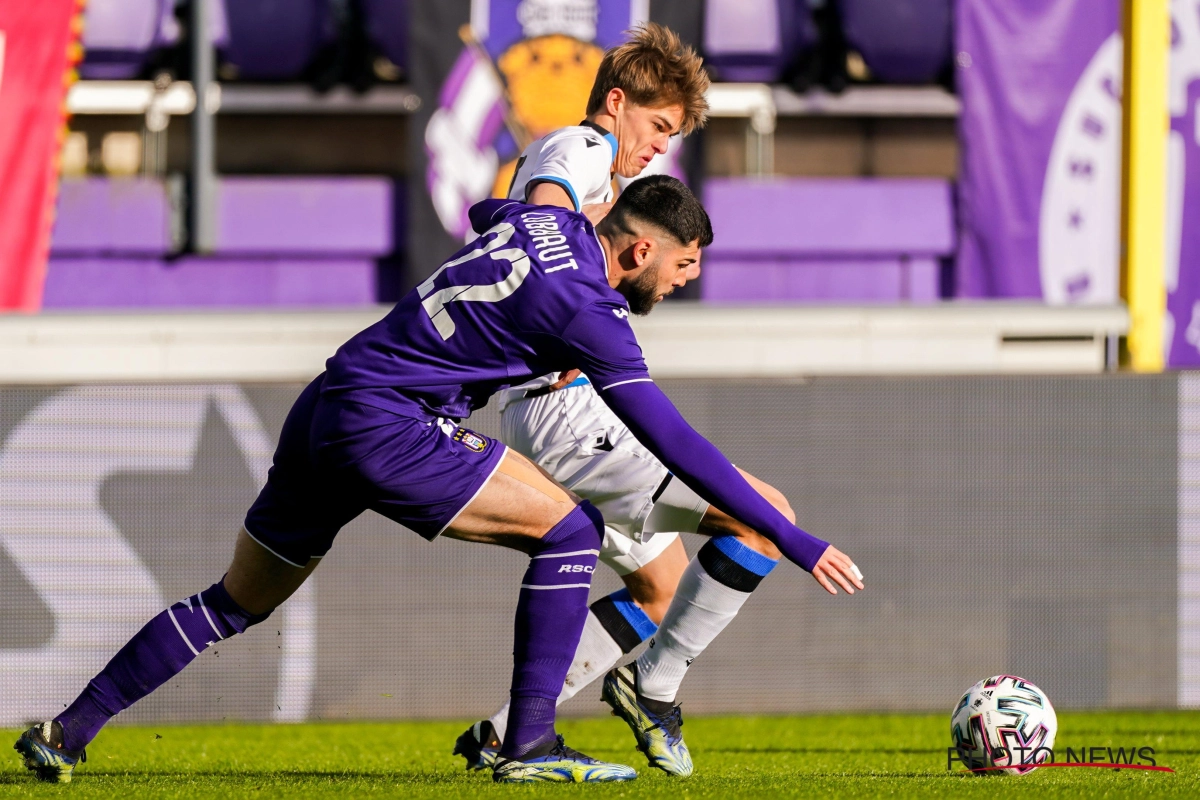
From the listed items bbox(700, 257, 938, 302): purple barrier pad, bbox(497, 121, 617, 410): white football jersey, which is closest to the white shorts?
bbox(497, 121, 617, 410): white football jersey

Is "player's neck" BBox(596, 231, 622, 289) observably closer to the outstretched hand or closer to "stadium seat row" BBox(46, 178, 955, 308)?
the outstretched hand

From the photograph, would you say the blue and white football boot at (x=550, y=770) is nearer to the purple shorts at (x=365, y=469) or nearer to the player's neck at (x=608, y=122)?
the purple shorts at (x=365, y=469)

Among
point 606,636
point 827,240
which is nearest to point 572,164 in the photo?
point 606,636

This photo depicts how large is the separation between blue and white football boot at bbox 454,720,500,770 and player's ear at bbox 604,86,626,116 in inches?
73.2

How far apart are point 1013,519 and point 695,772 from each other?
9.39ft

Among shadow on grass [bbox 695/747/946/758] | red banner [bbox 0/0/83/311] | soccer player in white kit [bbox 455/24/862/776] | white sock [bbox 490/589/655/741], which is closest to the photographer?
soccer player in white kit [bbox 455/24/862/776]

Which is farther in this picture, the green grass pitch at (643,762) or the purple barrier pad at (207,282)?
the purple barrier pad at (207,282)

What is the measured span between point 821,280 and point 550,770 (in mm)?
7139

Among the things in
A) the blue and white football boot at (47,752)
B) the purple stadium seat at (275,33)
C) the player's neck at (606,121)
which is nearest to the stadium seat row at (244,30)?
the purple stadium seat at (275,33)

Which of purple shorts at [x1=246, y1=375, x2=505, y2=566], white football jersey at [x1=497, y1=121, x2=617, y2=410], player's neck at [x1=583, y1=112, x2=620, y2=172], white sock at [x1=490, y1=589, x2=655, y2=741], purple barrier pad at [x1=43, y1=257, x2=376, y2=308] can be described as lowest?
purple barrier pad at [x1=43, y1=257, x2=376, y2=308]

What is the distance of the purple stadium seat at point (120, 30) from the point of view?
1068 centimetres

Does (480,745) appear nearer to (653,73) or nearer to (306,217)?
(653,73)

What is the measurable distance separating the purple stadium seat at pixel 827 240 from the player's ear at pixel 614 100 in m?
5.77

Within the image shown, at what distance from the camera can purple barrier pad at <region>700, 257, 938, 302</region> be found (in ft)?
34.8
